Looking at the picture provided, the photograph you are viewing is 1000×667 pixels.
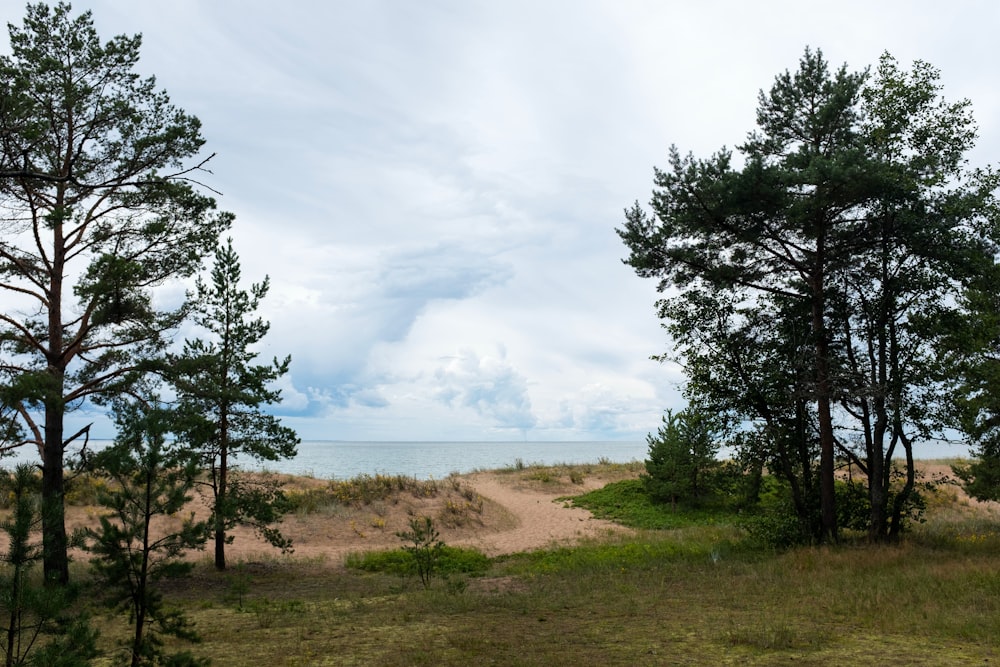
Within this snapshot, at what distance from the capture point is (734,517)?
2534cm

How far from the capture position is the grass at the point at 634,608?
806cm

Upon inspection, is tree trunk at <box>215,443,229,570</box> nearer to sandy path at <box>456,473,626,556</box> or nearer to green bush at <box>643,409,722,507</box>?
sandy path at <box>456,473,626,556</box>

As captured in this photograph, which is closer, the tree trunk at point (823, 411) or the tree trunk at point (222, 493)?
the tree trunk at point (823, 411)

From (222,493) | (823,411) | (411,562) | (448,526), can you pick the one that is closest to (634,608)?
(823,411)

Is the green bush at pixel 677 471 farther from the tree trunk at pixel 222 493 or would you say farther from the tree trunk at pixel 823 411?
the tree trunk at pixel 222 493

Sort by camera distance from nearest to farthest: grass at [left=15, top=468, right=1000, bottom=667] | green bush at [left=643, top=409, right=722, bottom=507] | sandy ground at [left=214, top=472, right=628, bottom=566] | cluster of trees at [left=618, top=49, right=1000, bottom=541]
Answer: grass at [left=15, top=468, right=1000, bottom=667] → cluster of trees at [left=618, top=49, right=1000, bottom=541] → sandy ground at [left=214, top=472, right=628, bottom=566] → green bush at [left=643, top=409, right=722, bottom=507]

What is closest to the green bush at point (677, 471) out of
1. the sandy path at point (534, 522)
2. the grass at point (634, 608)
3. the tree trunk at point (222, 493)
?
the sandy path at point (534, 522)

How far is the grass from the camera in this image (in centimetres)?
806

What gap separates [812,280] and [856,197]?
238cm

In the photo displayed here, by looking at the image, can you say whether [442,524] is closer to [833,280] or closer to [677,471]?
[677,471]

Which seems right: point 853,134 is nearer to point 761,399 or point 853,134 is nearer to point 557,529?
point 761,399

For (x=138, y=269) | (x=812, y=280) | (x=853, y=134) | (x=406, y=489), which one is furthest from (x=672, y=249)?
(x=406, y=489)

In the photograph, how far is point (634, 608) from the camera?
10.8 metres

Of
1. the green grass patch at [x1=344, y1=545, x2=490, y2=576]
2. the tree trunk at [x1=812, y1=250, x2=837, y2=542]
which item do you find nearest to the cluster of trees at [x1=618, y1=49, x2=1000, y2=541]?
the tree trunk at [x1=812, y1=250, x2=837, y2=542]
